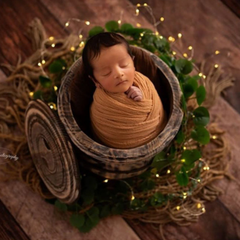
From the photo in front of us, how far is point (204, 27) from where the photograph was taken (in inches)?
55.7

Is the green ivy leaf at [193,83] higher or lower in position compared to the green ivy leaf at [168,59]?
lower

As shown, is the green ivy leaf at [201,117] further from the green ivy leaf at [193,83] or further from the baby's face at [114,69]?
the baby's face at [114,69]

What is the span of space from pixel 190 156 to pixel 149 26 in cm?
55

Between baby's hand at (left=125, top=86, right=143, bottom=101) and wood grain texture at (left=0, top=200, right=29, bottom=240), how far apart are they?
0.57 meters

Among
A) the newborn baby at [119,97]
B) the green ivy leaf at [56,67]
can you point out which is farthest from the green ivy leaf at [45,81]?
the newborn baby at [119,97]

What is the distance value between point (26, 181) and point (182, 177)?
1.59ft

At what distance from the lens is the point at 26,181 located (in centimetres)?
121

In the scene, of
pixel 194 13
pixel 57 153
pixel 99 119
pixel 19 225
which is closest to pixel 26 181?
pixel 19 225

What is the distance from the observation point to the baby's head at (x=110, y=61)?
2.88 feet

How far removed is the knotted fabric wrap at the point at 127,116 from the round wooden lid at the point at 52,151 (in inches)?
3.9

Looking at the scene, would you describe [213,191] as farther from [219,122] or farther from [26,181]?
[26,181]

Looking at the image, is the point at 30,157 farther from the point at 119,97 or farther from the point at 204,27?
the point at 204,27

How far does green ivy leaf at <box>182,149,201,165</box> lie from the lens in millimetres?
1098

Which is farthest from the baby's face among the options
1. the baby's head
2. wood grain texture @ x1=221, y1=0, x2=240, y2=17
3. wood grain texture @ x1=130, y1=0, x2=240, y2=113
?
wood grain texture @ x1=221, y1=0, x2=240, y2=17
